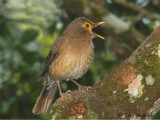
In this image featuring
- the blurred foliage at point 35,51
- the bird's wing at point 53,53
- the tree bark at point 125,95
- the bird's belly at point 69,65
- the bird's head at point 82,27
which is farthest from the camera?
the blurred foliage at point 35,51

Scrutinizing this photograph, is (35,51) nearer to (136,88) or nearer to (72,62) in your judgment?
(72,62)

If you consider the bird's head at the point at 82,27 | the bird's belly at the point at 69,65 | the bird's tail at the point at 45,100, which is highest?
the bird's head at the point at 82,27

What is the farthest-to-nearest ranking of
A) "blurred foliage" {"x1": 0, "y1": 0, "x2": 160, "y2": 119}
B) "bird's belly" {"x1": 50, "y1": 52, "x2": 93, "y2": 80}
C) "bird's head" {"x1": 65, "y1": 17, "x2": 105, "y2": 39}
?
"blurred foliage" {"x1": 0, "y1": 0, "x2": 160, "y2": 119} → "bird's head" {"x1": 65, "y1": 17, "x2": 105, "y2": 39} → "bird's belly" {"x1": 50, "y1": 52, "x2": 93, "y2": 80}

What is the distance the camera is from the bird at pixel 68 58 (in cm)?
516

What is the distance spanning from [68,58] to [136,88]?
2.23 m

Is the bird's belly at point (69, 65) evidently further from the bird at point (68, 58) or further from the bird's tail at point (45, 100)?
the bird's tail at point (45, 100)

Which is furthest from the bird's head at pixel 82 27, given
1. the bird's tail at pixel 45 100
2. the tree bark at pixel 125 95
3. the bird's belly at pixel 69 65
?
the tree bark at pixel 125 95

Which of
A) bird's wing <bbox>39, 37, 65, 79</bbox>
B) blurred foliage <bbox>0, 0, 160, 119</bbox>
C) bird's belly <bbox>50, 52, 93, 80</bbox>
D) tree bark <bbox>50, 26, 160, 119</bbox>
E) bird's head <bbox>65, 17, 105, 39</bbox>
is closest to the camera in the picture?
tree bark <bbox>50, 26, 160, 119</bbox>

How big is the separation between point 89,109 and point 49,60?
2.55m

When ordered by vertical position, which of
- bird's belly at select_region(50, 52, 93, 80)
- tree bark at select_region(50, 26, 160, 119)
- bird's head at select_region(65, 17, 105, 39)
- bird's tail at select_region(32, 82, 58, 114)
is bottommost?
bird's tail at select_region(32, 82, 58, 114)

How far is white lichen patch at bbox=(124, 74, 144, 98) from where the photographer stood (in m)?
3.04

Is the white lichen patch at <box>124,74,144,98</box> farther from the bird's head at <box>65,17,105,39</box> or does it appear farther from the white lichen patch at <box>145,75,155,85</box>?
the bird's head at <box>65,17,105,39</box>

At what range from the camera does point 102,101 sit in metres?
3.16

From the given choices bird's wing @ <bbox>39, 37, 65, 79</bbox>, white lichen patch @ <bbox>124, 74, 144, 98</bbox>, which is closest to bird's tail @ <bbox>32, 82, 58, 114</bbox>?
bird's wing @ <bbox>39, 37, 65, 79</bbox>
